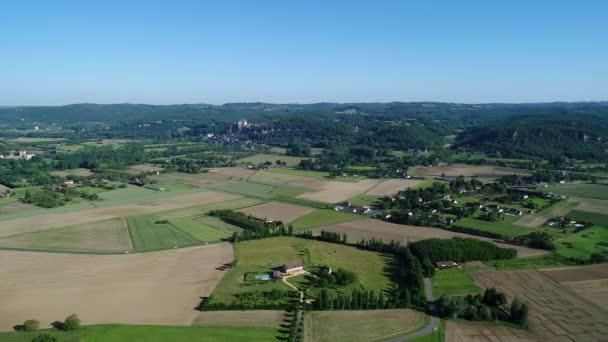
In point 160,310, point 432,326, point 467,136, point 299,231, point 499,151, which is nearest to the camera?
point 432,326

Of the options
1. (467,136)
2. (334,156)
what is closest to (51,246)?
(334,156)

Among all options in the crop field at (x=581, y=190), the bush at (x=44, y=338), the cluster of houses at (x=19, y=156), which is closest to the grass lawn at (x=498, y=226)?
the crop field at (x=581, y=190)

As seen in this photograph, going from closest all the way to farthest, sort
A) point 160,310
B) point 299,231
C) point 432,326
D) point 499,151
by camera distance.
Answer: point 432,326, point 160,310, point 299,231, point 499,151

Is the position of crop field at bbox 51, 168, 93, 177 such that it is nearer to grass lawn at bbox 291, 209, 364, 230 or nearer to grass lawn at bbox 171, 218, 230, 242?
grass lawn at bbox 171, 218, 230, 242

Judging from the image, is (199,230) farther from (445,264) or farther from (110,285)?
(445,264)

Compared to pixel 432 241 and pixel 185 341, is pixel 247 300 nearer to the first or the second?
pixel 185 341

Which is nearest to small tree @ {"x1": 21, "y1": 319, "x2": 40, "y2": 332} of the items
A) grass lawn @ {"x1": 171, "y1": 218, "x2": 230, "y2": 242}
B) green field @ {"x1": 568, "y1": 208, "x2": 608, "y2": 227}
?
grass lawn @ {"x1": 171, "y1": 218, "x2": 230, "y2": 242}
